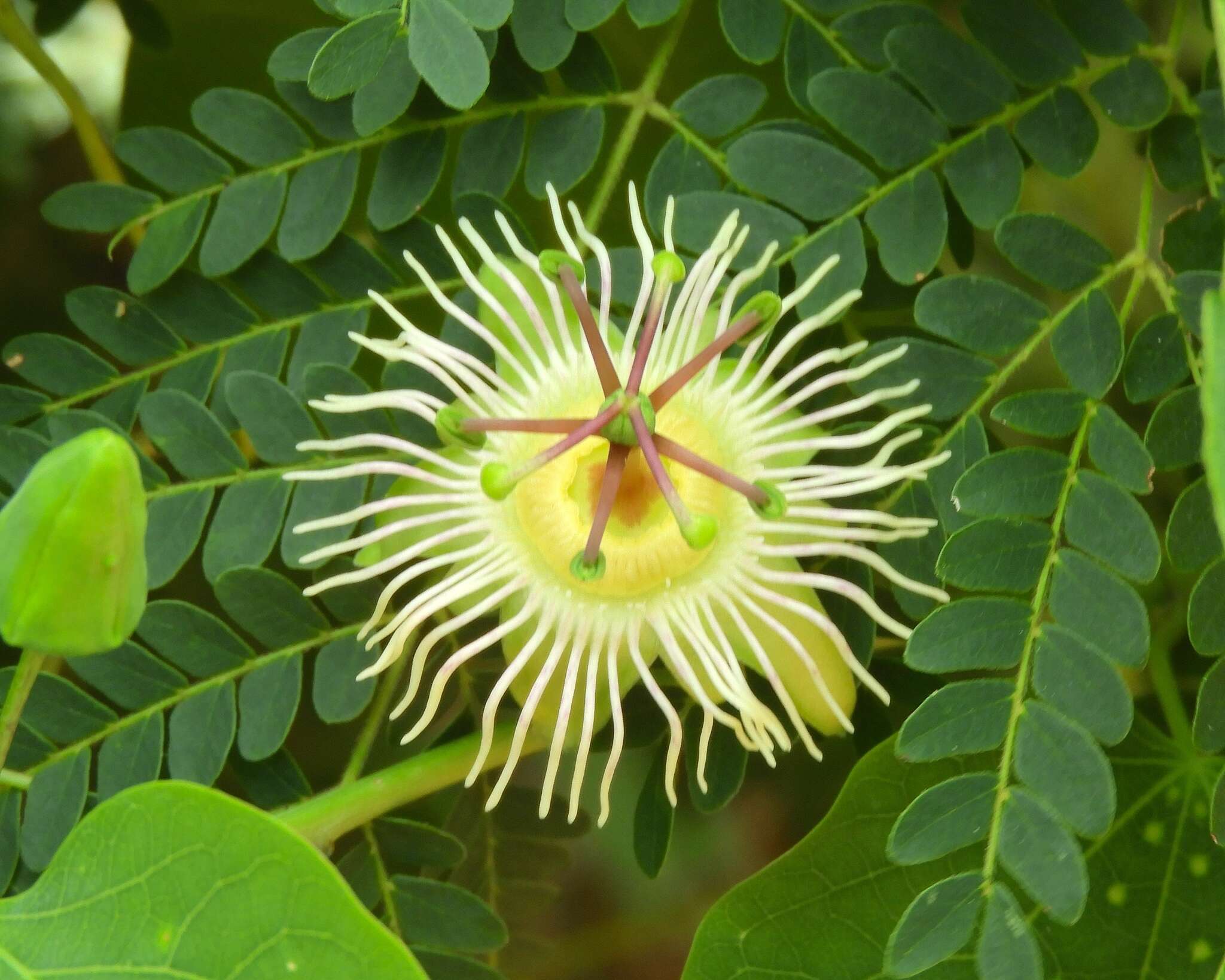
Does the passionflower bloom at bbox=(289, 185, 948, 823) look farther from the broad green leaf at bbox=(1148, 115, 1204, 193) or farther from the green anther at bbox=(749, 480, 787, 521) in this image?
the broad green leaf at bbox=(1148, 115, 1204, 193)

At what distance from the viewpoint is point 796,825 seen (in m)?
0.90

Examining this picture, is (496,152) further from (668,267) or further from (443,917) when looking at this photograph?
(443,917)

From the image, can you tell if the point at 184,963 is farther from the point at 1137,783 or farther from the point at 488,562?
the point at 1137,783

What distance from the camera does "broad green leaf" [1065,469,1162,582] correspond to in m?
0.61

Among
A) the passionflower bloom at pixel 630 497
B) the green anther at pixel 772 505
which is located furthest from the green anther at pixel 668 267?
the green anther at pixel 772 505

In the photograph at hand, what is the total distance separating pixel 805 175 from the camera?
0.68m

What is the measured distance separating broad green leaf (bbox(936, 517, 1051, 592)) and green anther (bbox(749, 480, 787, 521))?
3.3 inches

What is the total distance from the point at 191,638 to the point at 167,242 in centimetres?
23

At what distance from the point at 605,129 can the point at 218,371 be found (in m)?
0.28

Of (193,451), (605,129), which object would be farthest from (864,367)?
(193,451)

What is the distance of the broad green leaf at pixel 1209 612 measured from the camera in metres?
0.61

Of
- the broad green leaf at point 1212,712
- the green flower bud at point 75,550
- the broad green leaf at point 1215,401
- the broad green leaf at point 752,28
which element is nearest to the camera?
the broad green leaf at point 1215,401

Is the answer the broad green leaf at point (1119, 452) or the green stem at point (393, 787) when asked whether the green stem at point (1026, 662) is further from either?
the green stem at point (393, 787)

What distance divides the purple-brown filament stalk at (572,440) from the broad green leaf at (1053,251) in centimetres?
23
